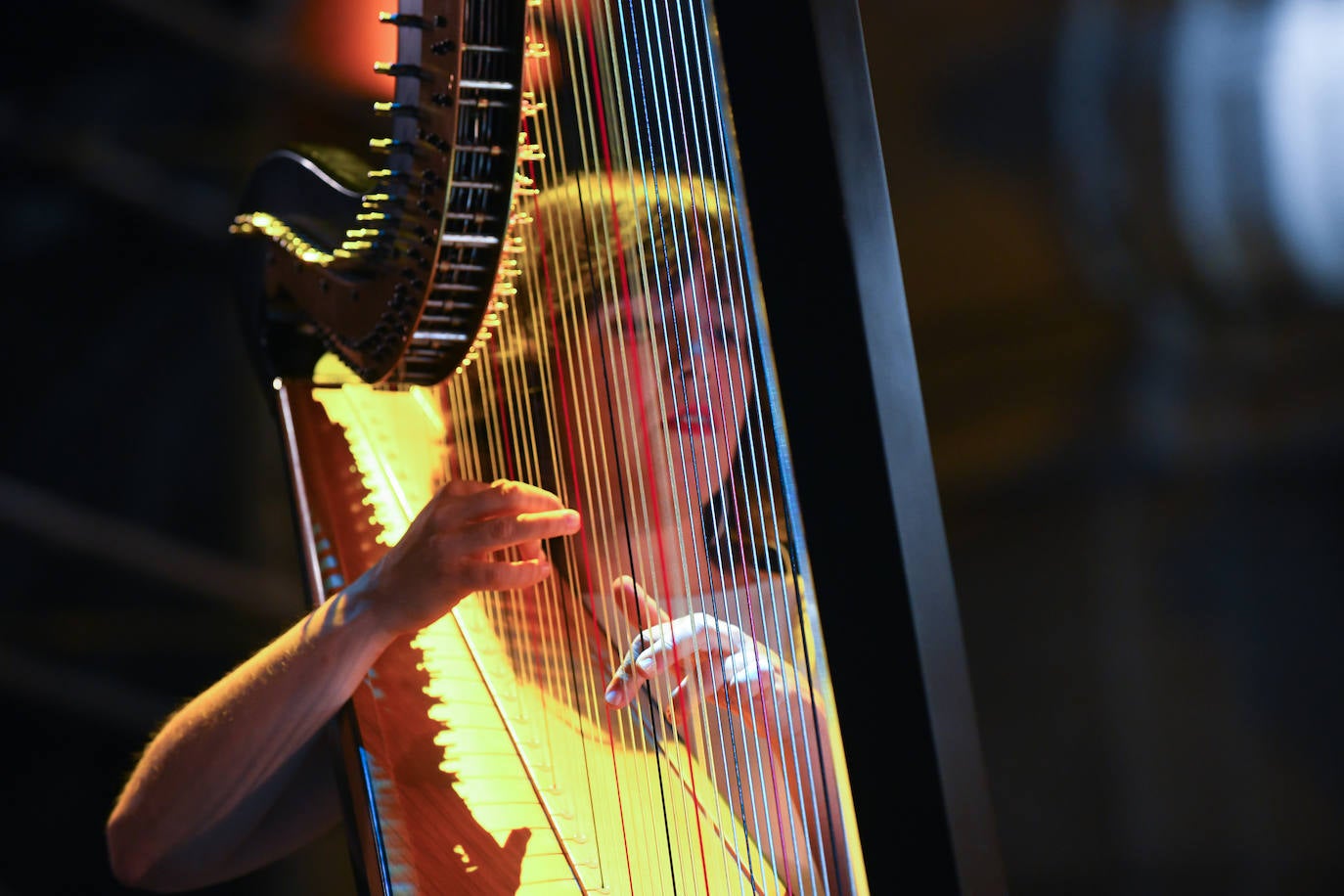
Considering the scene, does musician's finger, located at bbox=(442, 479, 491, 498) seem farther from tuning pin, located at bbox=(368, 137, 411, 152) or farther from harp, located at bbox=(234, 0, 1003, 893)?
tuning pin, located at bbox=(368, 137, 411, 152)

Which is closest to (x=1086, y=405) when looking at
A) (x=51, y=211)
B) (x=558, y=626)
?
(x=558, y=626)

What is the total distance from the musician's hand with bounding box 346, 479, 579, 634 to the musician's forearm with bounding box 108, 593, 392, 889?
34 mm

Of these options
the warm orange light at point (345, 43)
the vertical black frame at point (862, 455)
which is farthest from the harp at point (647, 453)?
the warm orange light at point (345, 43)

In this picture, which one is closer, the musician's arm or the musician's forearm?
the musician's arm

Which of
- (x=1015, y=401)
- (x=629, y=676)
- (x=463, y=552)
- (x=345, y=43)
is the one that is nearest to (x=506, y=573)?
(x=463, y=552)

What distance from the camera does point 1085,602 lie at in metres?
2.03

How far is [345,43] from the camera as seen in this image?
2100mm

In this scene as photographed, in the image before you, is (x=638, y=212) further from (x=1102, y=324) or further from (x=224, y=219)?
(x=224, y=219)

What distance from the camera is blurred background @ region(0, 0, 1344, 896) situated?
1948mm

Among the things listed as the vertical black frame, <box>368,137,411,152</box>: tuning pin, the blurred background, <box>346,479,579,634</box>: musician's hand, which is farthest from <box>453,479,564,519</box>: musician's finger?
the blurred background

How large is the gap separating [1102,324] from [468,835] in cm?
154

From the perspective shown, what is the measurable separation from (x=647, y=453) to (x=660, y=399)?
0.17 ft

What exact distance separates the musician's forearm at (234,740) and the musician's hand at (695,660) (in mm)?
353

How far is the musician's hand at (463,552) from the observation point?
83 cm
